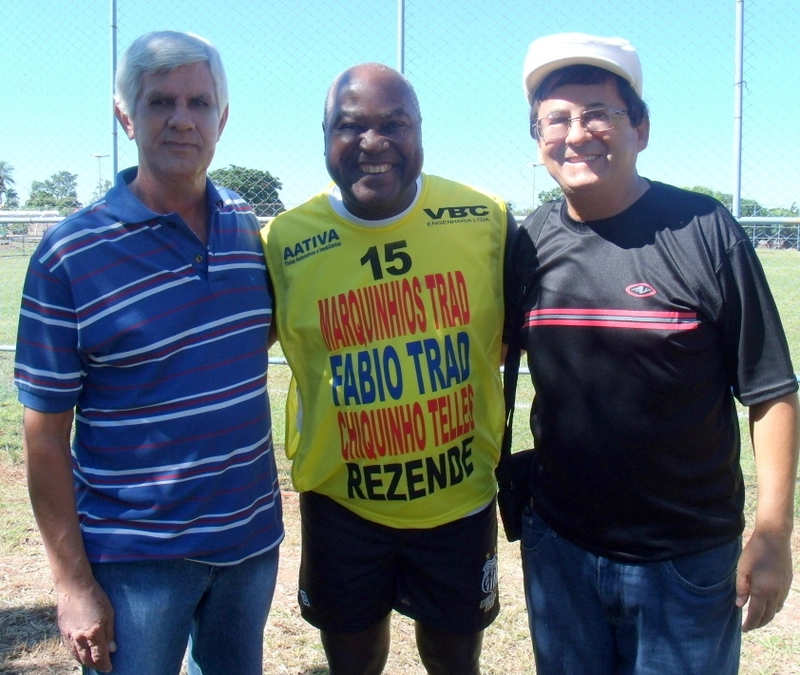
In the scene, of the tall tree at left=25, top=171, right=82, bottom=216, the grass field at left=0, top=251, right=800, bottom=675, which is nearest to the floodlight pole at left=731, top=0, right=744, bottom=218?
the grass field at left=0, top=251, right=800, bottom=675

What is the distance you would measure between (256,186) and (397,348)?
366cm

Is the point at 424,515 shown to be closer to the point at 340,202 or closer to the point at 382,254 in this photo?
the point at 382,254

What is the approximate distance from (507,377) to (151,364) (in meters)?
1.06

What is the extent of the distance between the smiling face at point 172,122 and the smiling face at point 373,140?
1.31 feet

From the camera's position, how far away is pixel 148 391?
1.91 metres

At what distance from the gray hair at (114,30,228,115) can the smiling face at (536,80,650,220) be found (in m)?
0.95

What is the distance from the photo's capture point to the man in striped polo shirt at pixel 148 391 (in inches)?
72.7

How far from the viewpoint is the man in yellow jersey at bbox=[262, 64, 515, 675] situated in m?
2.26

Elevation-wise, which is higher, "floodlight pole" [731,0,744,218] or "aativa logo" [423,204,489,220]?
"floodlight pole" [731,0,744,218]

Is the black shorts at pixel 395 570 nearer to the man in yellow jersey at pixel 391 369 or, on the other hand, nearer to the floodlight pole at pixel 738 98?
the man in yellow jersey at pixel 391 369

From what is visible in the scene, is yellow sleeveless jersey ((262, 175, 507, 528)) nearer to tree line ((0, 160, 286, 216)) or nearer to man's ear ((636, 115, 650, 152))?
man's ear ((636, 115, 650, 152))

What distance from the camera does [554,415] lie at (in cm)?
206

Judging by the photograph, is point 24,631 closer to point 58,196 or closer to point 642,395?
point 642,395

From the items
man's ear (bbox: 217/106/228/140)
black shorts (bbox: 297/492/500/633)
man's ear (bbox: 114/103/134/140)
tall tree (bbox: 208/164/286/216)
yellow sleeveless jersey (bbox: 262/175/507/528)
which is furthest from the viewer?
tall tree (bbox: 208/164/286/216)
